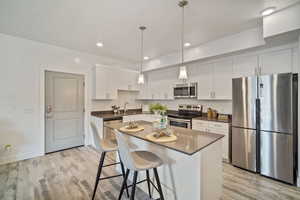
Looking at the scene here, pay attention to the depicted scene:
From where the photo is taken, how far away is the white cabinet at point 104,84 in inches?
166

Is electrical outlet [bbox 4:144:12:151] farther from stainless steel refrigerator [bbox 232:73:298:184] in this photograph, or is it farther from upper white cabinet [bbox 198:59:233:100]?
Answer: stainless steel refrigerator [bbox 232:73:298:184]

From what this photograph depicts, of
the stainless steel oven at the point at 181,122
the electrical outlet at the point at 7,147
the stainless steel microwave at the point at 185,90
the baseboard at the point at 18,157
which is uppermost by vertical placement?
the stainless steel microwave at the point at 185,90

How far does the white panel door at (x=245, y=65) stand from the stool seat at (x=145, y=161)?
278cm

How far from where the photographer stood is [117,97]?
487 centimetres

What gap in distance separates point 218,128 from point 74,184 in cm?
300

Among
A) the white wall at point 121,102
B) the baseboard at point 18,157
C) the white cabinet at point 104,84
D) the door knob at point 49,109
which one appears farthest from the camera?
the white wall at point 121,102

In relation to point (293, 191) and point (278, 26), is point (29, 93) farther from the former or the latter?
point (293, 191)

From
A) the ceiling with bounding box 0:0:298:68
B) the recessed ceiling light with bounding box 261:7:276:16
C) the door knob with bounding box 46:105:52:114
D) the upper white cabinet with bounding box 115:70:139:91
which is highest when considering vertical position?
the ceiling with bounding box 0:0:298:68

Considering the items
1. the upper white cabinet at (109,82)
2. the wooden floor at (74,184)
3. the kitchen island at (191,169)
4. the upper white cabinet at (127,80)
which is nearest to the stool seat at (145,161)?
the kitchen island at (191,169)

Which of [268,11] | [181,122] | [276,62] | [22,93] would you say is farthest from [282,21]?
[22,93]

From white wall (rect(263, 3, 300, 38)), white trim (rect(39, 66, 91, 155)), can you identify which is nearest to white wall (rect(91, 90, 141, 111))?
white trim (rect(39, 66, 91, 155))

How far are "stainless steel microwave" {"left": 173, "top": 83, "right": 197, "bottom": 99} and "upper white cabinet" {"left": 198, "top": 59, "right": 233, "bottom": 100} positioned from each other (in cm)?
16

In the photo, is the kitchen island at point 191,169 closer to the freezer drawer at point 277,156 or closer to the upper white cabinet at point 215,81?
the freezer drawer at point 277,156

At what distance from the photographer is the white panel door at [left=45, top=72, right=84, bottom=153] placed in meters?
3.62
